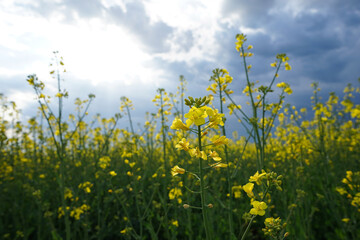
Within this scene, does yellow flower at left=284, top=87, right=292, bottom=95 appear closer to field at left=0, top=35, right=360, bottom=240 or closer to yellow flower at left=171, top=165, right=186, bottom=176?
field at left=0, top=35, right=360, bottom=240

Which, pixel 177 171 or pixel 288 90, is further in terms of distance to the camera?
pixel 288 90

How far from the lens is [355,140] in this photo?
Result: 548 cm

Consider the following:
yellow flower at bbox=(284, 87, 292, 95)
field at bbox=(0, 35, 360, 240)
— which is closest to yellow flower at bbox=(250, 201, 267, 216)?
field at bbox=(0, 35, 360, 240)

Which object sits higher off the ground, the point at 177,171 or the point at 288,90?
the point at 288,90

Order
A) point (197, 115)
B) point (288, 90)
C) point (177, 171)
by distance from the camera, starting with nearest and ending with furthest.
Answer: point (197, 115) < point (177, 171) < point (288, 90)

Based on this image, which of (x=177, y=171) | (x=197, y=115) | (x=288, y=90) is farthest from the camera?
(x=288, y=90)

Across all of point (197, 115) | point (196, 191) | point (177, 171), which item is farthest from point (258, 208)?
point (196, 191)

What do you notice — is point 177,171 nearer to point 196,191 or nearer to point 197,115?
point 197,115

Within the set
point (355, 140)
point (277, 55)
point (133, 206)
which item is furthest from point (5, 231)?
point (355, 140)

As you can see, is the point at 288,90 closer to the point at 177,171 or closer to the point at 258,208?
the point at 258,208

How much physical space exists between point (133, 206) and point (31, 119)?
4233 mm

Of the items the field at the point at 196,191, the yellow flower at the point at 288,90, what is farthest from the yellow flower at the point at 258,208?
the yellow flower at the point at 288,90

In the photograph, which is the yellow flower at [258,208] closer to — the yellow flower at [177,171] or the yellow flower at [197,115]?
the yellow flower at [177,171]

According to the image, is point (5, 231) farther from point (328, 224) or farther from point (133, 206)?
point (328, 224)
